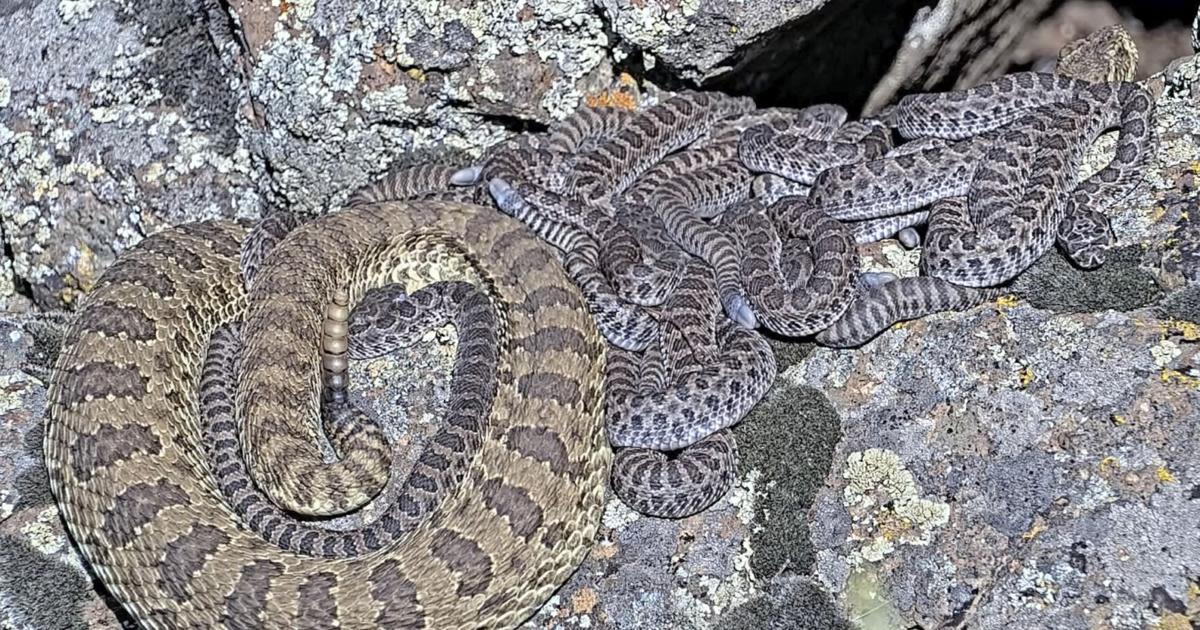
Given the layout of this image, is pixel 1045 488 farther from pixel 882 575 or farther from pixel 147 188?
pixel 147 188

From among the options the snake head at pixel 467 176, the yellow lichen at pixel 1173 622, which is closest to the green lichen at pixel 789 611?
the yellow lichen at pixel 1173 622

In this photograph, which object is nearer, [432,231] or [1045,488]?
[1045,488]

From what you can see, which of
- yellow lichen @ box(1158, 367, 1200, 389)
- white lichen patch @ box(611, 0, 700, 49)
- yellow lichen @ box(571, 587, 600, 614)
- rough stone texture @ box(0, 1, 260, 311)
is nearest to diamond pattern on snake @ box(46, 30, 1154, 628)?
yellow lichen @ box(571, 587, 600, 614)

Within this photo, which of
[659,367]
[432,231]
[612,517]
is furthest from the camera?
[432,231]

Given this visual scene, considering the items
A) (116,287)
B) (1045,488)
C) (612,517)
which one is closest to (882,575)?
(1045,488)

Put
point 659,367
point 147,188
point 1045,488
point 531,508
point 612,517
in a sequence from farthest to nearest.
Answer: point 147,188, point 659,367, point 612,517, point 531,508, point 1045,488

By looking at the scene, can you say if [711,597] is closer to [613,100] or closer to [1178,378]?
[1178,378]

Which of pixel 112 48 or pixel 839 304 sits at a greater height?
pixel 112 48
